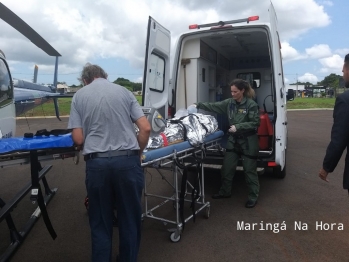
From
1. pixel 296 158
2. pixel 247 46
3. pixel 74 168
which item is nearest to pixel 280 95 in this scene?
pixel 247 46

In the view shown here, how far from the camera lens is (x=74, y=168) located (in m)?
7.69

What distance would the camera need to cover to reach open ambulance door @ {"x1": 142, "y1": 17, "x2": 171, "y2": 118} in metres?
4.39

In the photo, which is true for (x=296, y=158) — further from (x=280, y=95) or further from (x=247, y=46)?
(x=280, y=95)

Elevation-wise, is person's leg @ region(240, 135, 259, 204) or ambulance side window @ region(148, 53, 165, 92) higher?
ambulance side window @ region(148, 53, 165, 92)

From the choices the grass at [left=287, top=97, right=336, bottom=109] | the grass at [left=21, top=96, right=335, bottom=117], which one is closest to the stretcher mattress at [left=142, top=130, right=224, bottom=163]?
the grass at [left=21, top=96, right=335, bottom=117]

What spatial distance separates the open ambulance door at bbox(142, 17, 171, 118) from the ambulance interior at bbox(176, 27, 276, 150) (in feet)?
1.73

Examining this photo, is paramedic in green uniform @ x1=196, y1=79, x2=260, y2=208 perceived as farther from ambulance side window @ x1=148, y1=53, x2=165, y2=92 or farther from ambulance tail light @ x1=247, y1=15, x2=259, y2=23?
ambulance side window @ x1=148, y1=53, x2=165, y2=92

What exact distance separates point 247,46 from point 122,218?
581cm

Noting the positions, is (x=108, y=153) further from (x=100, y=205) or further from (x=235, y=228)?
(x=235, y=228)

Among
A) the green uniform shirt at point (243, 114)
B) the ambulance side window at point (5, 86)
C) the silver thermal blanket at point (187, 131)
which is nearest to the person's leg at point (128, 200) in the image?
the silver thermal blanket at point (187, 131)

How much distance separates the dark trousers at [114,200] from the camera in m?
2.73

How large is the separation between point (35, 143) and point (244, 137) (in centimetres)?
284

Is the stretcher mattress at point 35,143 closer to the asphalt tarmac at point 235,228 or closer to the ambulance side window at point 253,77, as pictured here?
the asphalt tarmac at point 235,228

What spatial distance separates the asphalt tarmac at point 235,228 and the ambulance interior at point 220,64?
1.11 metres
